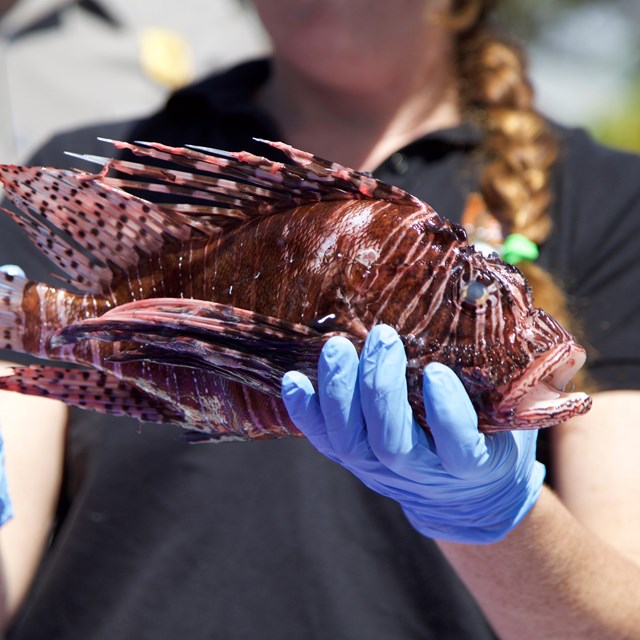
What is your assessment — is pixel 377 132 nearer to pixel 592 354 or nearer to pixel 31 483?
pixel 592 354

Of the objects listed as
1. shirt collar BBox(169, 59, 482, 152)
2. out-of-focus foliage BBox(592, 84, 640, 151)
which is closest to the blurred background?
shirt collar BBox(169, 59, 482, 152)

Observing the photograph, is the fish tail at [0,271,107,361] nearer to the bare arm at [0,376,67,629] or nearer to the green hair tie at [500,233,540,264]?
the bare arm at [0,376,67,629]

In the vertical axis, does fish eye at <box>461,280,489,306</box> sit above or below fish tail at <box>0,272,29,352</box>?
above

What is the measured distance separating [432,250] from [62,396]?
2.49 ft

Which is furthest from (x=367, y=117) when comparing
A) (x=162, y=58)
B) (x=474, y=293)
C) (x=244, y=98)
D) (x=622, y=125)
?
(x=622, y=125)

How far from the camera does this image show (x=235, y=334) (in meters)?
1.26

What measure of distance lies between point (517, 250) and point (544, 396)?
84cm

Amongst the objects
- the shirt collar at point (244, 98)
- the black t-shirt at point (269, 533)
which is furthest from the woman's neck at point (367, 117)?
the black t-shirt at point (269, 533)

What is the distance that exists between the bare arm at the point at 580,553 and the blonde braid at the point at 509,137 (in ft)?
1.04

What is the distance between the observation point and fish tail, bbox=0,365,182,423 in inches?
60.1

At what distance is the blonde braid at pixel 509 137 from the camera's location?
219cm

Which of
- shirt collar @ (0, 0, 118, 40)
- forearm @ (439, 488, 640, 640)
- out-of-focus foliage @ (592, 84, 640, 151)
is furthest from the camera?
out-of-focus foliage @ (592, 84, 640, 151)

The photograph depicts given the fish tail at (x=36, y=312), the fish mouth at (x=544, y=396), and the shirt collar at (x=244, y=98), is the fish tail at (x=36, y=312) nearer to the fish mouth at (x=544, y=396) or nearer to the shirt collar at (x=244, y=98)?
the fish mouth at (x=544, y=396)

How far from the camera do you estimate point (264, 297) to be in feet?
4.50
